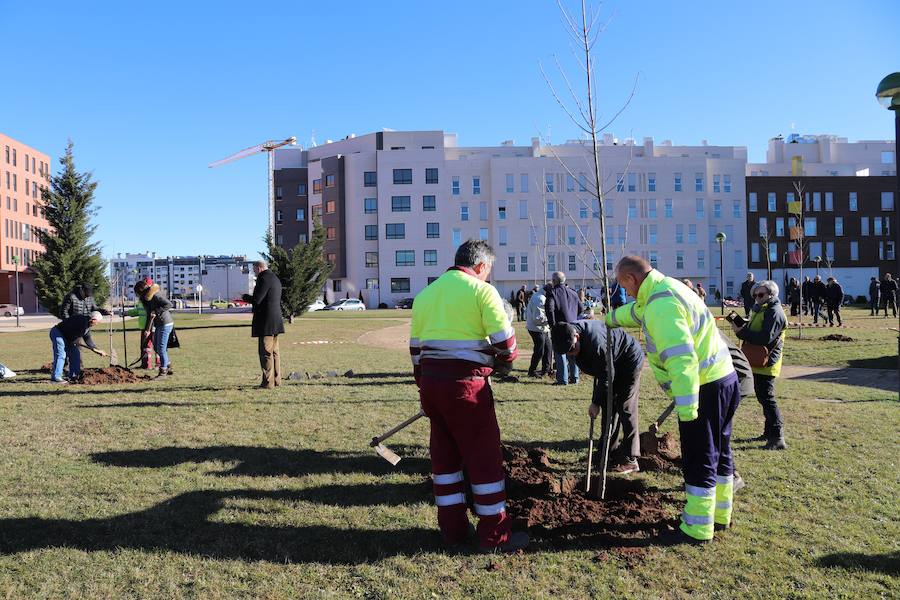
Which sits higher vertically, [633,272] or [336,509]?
[633,272]

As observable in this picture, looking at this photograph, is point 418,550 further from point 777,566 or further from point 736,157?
point 736,157

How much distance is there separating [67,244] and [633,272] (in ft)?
109

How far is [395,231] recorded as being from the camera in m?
73.6

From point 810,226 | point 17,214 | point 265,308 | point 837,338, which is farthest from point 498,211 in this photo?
point 265,308

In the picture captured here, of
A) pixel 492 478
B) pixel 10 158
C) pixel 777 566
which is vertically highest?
pixel 10 158

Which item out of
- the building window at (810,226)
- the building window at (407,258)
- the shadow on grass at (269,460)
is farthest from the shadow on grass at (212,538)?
the building window at (810,226)

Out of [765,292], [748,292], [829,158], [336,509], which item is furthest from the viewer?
[829,158]

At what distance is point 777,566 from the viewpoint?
13.0ft

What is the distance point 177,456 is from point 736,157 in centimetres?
8639

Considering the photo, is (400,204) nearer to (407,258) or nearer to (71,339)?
(407,258)

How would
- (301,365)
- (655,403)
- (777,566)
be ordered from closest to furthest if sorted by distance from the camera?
(777,566) < (655,403) < (301,365)

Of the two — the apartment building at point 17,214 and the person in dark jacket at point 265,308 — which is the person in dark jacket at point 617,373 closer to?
the person in dark jacket at point 265,308

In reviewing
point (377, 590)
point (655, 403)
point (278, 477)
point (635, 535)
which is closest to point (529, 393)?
point (655, 403)

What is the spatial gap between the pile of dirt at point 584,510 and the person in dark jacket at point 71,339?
30.1 ft
